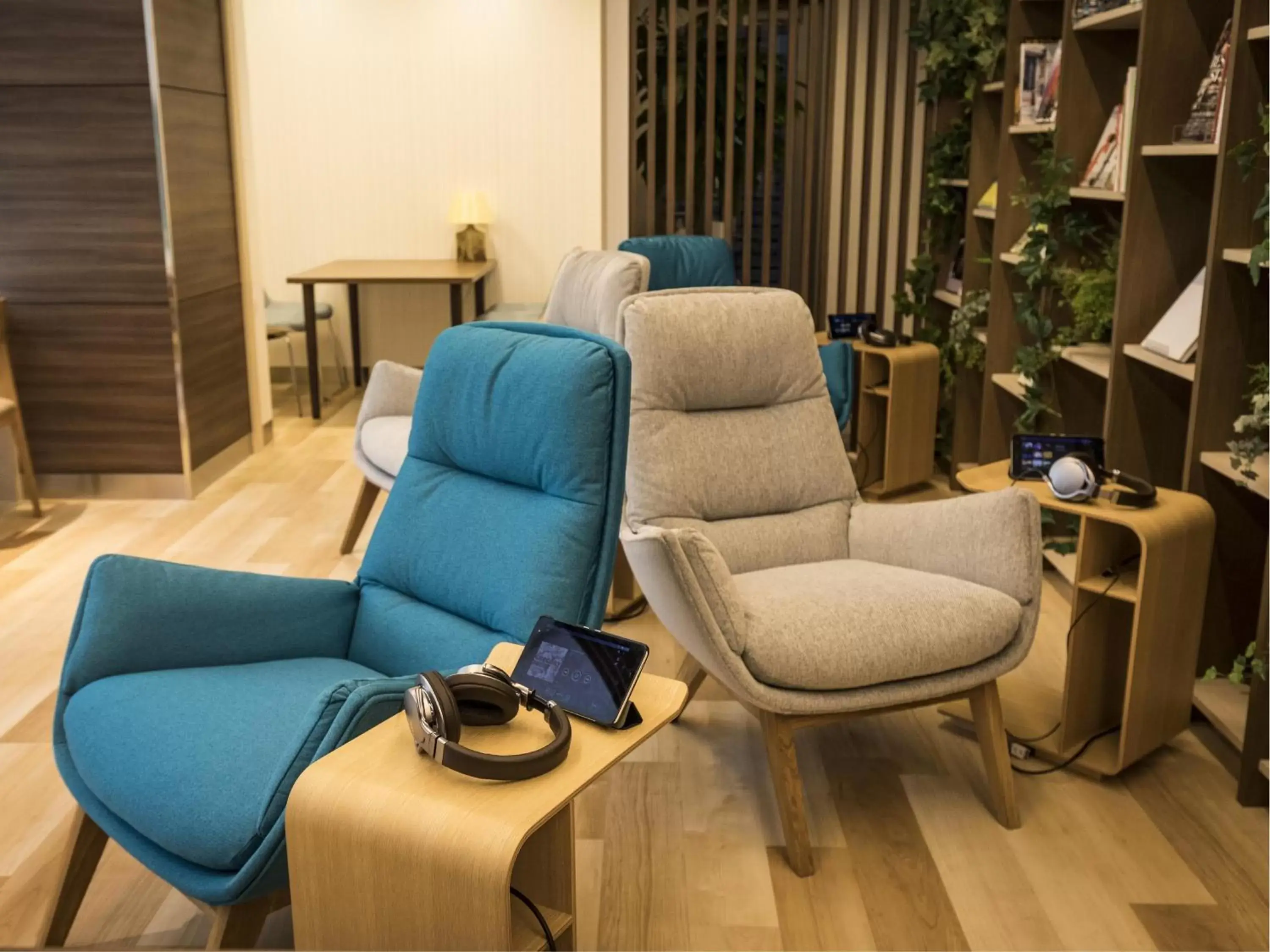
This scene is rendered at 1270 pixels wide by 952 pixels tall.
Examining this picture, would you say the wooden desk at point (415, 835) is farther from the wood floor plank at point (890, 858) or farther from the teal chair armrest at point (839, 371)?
the teal chair armrest at point (839, 371)

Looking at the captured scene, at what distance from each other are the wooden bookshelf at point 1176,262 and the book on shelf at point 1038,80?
5cm

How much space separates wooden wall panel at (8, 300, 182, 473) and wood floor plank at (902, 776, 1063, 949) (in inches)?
129

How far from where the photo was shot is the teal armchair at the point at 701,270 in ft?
15.0

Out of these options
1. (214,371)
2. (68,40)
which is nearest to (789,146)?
(214,371)

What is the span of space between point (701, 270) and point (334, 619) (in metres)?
3.09

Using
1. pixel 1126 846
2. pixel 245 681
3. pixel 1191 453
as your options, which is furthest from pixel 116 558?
pixel 1191 453

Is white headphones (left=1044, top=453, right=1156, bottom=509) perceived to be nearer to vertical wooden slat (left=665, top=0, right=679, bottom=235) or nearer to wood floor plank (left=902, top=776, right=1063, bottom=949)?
wood floor plank (left=902, top=776, right=1063, bottom=949)

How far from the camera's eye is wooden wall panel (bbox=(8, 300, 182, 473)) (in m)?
4.59

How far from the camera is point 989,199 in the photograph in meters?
4.79

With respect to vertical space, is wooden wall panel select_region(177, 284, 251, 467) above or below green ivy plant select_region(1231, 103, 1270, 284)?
below

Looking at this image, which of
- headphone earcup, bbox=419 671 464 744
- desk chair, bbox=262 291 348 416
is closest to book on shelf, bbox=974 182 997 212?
desk chair, bbox=262 291 348 416

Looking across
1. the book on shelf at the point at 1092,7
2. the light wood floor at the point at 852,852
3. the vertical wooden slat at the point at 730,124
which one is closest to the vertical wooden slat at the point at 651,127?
the vertical wooden slat at the point at 730,124

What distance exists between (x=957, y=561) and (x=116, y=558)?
1.60m

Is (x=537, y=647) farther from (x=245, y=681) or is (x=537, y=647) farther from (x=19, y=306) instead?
(x=19, y=306)
